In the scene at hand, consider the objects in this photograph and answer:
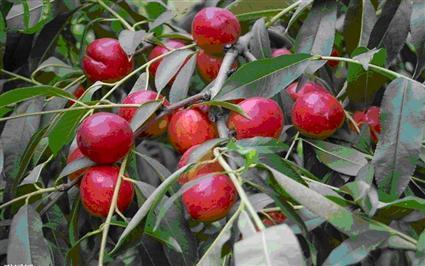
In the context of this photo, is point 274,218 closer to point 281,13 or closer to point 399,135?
point 399,135

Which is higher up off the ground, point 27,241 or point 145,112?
point 145,112

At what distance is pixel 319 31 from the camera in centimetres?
97

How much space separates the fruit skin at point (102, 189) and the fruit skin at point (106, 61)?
0.77 feet

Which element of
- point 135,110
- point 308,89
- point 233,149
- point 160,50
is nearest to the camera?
point 233,149

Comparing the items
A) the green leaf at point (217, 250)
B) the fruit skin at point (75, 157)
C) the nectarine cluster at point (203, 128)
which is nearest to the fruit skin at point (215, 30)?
the nectarine cluster at point (203, 128)

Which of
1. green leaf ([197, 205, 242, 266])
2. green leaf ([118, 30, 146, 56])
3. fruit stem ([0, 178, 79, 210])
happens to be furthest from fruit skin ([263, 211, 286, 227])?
green leaf ([118, 30, 146, 56])

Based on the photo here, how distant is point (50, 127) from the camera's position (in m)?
0.88

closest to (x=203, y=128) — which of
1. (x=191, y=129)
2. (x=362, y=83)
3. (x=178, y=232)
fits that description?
(x=191, y=129)

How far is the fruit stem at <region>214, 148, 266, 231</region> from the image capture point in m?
0.58

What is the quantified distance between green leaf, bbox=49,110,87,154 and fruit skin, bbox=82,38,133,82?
18 centimetres

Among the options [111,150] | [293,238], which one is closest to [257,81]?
[111,150]

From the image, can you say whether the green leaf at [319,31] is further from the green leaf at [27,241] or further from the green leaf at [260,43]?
the green leaf at [27,241]

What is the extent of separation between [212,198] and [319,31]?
1.15 feet

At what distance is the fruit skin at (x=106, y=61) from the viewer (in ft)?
3.34
